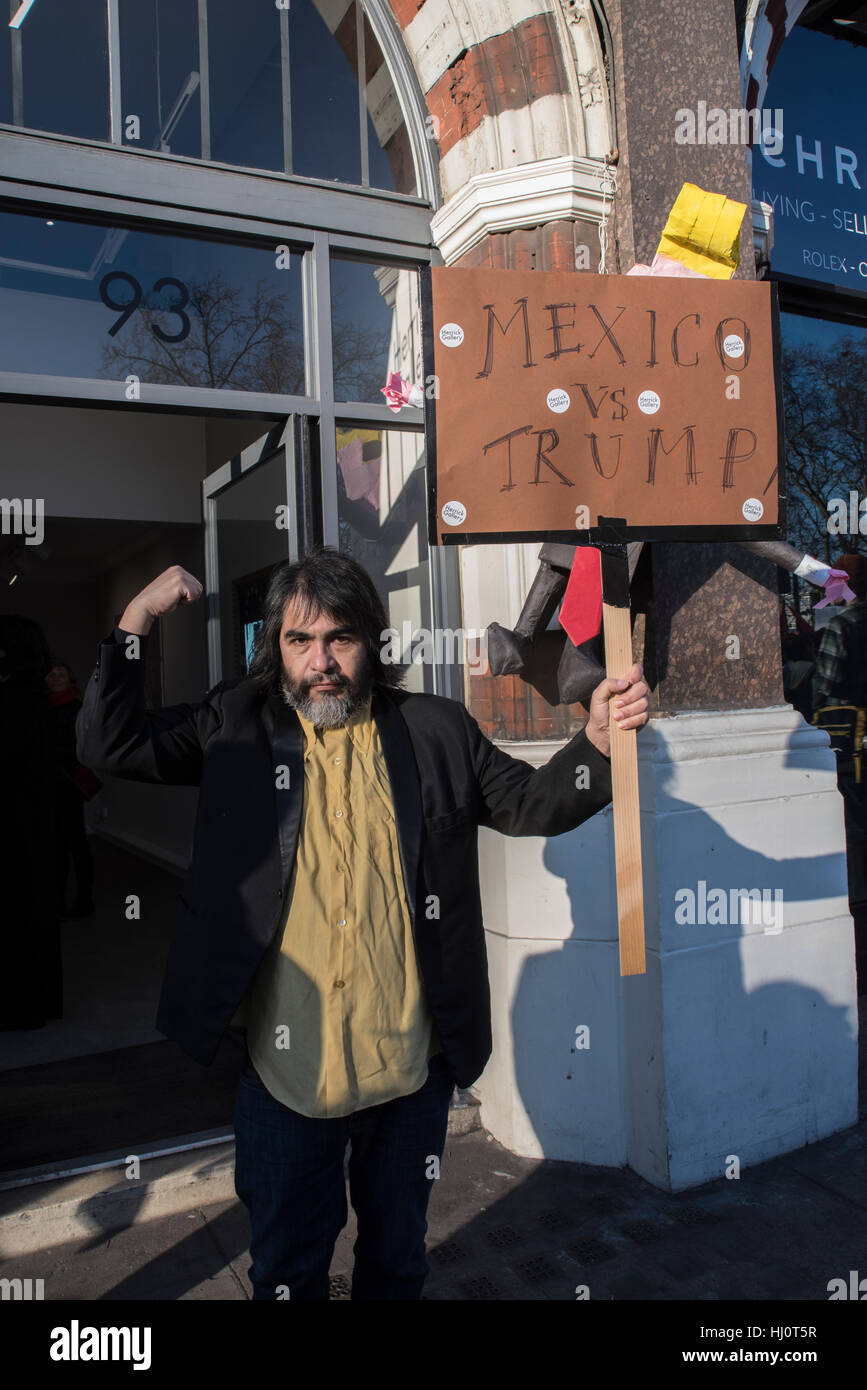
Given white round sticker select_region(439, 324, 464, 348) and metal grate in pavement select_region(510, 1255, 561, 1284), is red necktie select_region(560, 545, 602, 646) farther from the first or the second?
metal grate in pavement select_region(510, 1255, 561, 1284)

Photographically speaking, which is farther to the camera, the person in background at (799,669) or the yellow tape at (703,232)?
the person in background at (799,669)

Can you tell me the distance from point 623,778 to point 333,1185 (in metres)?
1.03

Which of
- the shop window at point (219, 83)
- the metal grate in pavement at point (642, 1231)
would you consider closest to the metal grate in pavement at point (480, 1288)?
the metal grate in pavement at point (642, 1231)

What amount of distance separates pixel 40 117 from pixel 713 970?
371cm

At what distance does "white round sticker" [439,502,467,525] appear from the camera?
79.6 inches

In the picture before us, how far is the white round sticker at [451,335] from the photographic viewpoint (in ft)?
→ 6.75

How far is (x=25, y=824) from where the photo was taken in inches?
173

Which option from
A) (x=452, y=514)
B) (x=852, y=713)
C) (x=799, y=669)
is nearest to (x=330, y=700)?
(x=452, y=514)

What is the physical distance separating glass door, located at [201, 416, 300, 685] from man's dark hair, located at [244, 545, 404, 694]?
1536 mm

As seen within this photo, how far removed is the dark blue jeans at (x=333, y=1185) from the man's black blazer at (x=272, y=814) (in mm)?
141

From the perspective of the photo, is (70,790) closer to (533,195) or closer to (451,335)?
(533,195)

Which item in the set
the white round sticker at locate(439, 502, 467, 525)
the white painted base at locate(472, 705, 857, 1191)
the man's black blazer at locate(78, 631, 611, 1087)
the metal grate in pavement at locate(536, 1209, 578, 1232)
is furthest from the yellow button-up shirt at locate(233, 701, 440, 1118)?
the white painted base at locate(472, 705, 857, 1191)

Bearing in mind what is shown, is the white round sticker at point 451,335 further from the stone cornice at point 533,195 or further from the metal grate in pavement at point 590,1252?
the metal grate in pavement at point 590,1252
